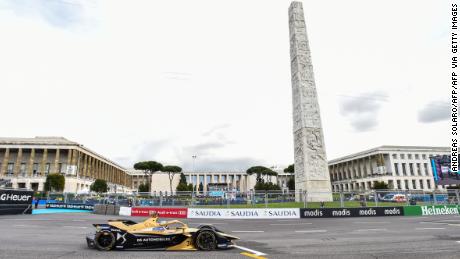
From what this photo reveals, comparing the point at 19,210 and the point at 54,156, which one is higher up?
Answer: the point at 54,156

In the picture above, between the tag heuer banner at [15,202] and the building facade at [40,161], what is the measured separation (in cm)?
6208

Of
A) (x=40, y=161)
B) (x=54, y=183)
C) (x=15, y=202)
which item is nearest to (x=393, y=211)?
(x=15, y=202)

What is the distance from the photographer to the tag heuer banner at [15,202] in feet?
78.4

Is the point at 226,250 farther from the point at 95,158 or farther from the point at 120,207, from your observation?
the point at 95,158

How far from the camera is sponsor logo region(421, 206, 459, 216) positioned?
25578 millimetres

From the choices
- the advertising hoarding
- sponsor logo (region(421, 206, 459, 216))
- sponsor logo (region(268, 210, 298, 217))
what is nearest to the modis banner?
sponsor logo (region(268, 210, 298, 217))

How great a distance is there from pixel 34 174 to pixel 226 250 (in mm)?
100962

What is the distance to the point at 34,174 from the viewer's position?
3430 inches

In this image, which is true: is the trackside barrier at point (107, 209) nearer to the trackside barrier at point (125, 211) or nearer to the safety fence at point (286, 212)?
the trackside barrier at point (125, 211)

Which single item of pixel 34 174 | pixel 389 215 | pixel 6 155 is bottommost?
pixel 389 215

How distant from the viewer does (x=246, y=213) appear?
918 inches

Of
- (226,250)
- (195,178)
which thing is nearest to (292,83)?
(226,250)

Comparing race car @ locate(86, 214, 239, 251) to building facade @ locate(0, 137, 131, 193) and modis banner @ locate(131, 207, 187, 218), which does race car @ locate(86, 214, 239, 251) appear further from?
building facade @ locate(0, 137, 131, 193)

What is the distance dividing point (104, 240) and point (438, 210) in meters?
30.0
